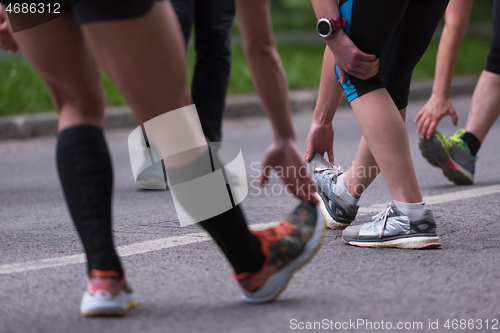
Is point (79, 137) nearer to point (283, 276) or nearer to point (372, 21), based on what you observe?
point (283, 276)

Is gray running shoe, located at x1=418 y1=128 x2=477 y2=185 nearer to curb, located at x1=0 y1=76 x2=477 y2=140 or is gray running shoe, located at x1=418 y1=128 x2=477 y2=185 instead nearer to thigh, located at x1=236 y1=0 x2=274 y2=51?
thigh, located at x1=236 y1=0 x2=274 y2=51

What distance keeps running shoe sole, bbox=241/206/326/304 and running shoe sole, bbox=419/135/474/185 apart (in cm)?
176

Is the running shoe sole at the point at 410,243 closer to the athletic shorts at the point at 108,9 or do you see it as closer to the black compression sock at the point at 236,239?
the black compression sock at the point at 236,239

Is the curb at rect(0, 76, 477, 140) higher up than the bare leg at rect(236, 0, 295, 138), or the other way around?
the bare leg at rect(236, 0, 295, 138)

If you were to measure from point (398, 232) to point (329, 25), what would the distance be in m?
0.71

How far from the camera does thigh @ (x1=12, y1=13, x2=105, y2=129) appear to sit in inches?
61.8

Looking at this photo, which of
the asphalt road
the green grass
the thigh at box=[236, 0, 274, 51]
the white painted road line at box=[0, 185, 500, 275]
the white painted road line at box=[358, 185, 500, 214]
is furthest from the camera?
the green grass

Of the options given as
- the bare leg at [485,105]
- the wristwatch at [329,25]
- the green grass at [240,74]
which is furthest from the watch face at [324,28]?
the green grass at [240,74]

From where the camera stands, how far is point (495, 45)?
11.0ft

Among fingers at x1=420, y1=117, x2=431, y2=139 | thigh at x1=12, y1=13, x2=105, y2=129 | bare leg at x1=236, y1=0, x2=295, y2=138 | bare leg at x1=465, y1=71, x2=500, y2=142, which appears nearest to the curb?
fingers at x1=420, y1=117, x2=431, y2=139

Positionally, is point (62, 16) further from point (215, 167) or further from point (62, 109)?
point (215, 167)

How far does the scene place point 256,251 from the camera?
1666 mm

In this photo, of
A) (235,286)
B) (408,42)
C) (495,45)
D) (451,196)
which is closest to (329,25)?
(408,42)

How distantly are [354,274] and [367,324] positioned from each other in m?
0.40
